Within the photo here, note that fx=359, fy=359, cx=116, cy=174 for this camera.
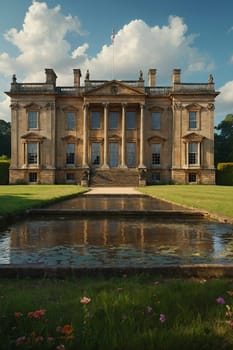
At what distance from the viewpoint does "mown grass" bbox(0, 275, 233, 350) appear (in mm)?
2973

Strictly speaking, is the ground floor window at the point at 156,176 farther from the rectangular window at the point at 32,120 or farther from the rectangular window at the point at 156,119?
the rectangular window at the point at 32,120

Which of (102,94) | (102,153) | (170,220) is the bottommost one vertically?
(170,220)

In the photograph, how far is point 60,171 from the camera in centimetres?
5097

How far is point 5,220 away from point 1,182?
4052cm

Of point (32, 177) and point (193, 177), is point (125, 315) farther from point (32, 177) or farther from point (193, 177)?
point (32, 177)

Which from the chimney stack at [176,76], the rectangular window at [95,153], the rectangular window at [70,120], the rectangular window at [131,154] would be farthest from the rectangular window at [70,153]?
the chimney stack at [176,76]

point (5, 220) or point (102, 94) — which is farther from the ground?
point (102, 94)

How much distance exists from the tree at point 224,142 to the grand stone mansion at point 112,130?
15162 mm

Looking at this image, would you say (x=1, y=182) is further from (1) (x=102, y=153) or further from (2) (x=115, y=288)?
(2) (x=115, y=288)

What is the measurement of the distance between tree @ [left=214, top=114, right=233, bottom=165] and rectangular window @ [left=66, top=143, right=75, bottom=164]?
2737cm

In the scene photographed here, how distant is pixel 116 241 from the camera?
27.6 ft

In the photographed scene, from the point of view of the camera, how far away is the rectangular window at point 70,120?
5112cm

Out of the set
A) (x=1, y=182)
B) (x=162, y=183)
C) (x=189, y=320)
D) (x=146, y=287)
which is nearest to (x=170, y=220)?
(x=146, y=287)

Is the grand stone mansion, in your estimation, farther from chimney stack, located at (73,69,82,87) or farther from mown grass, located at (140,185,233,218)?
mown grass, located at (140,185,233,218)
